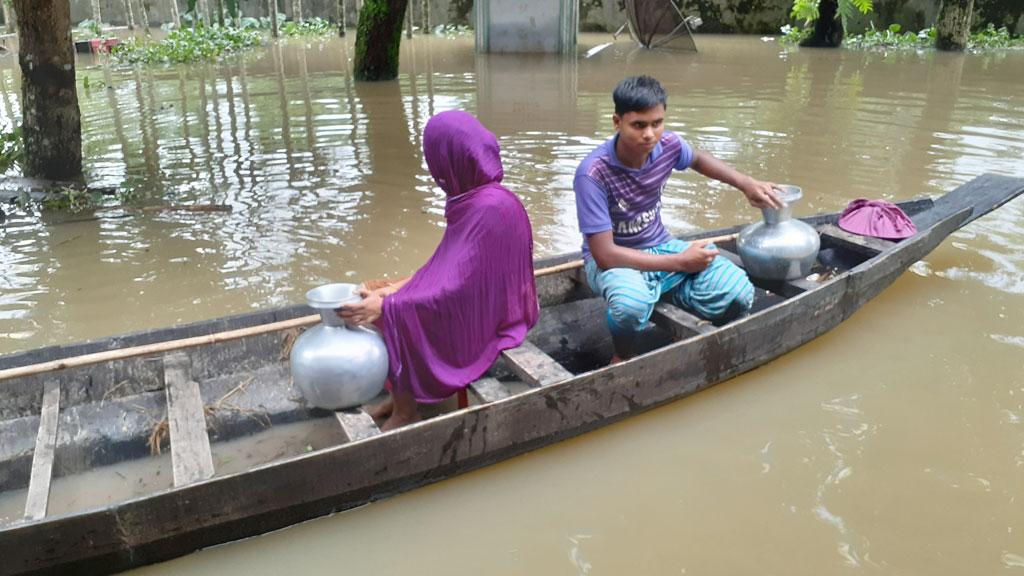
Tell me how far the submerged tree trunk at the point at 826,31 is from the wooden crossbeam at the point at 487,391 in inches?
663

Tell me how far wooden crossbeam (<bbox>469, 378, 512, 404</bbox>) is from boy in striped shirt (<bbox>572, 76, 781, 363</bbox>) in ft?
2.20

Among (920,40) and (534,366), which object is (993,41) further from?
(534,366)

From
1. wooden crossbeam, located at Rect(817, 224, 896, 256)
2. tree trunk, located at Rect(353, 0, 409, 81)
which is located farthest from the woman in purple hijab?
tree trunk, located at Rect(353, 0, 409, 81)

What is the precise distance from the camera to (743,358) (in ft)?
11.3

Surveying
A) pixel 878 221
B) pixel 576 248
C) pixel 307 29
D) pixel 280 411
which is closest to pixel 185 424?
pixel 280 411

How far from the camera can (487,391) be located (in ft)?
9.62

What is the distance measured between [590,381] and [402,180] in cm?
425

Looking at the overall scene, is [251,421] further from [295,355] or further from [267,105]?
[267,105]

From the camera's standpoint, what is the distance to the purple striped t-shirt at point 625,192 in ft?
10.8

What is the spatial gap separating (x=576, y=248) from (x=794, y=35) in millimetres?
15399

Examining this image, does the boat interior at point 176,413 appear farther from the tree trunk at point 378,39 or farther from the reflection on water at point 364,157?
the tree trunk at point 378,39

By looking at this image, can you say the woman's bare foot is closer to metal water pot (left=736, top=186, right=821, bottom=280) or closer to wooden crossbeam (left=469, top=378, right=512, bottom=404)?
wooden crossbeam (left=469, top=378, right=512, bottom=404)

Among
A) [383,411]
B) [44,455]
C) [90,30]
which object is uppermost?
[90,30]

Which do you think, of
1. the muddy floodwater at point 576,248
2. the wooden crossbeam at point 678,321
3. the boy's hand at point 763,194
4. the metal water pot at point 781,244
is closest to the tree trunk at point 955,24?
the muddy floodwater at point 576,248
